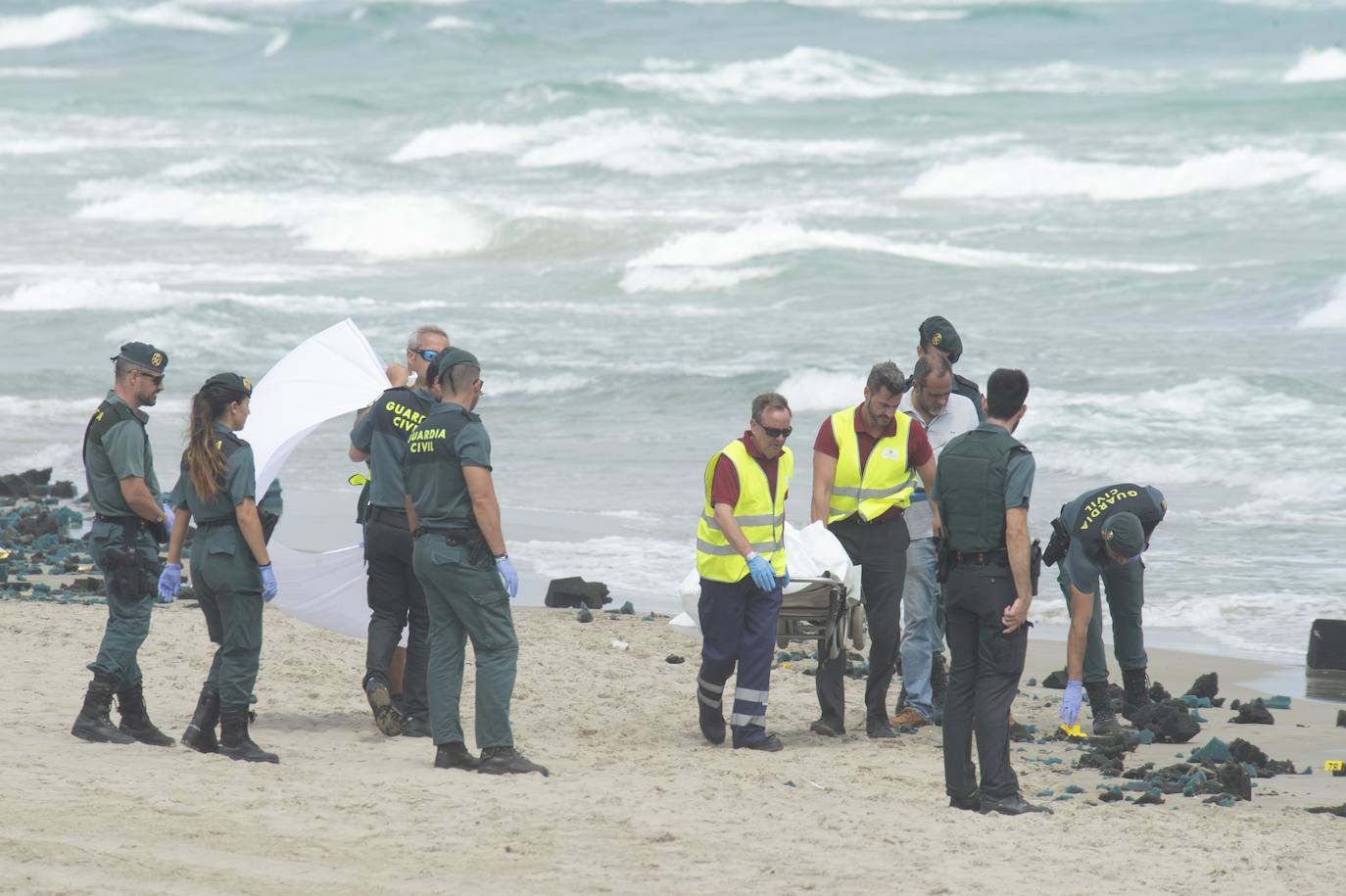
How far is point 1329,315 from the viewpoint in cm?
2506

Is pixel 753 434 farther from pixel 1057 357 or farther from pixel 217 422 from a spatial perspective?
pixel 1057 357

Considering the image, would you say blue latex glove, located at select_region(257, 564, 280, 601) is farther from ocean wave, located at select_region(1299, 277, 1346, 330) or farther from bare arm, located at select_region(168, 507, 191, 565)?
ocean wave, located at select_region(1299, 277, 1346, 330)

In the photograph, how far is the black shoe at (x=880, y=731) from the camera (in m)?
8.16

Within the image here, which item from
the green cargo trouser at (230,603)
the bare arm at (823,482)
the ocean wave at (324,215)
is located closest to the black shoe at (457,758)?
the green cargo trouser at (230,603)

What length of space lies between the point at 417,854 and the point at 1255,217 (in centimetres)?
3227

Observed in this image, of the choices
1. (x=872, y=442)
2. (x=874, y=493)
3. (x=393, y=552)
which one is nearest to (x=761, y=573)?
(x=874, y=493)

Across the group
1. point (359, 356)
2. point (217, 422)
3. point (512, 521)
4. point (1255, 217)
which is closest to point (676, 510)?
point (512, 521)

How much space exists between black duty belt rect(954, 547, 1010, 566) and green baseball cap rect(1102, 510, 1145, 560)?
1.59 meters

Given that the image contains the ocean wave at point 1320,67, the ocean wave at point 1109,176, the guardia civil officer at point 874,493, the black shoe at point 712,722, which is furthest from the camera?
the ocean wave at point 1320,67

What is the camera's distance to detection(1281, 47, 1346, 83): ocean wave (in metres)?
59.2

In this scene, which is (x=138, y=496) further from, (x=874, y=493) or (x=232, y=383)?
(x=874, y=493)

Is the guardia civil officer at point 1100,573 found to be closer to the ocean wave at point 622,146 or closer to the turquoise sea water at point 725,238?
the turquoise sea water at point 725,238

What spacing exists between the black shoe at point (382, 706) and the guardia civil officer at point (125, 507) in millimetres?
1034

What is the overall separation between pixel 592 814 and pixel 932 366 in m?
2.74
